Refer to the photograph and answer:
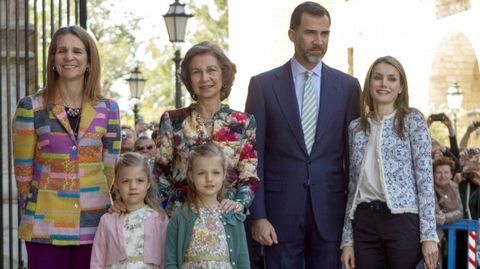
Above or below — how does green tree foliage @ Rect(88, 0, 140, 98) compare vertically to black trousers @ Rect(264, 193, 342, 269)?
above

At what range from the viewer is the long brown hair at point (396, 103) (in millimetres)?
6047

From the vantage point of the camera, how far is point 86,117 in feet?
18.5

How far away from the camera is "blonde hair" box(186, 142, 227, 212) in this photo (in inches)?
217

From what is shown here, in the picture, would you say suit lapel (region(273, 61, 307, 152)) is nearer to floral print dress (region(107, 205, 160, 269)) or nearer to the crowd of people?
the crowd of people

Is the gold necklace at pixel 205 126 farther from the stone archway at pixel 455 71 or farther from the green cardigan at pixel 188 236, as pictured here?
the stone archway at pixel 455 71

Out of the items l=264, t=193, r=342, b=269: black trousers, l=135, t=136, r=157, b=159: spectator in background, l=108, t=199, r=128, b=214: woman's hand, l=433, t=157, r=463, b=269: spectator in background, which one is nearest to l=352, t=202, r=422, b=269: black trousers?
l=264, t=193, r=342, b=269: black trousers

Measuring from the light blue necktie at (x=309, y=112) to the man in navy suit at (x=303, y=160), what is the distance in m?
0.02

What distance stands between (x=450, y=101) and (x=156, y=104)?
31.0 metres

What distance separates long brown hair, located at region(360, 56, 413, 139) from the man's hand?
2.69 ft

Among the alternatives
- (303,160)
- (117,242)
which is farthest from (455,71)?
(117,242)

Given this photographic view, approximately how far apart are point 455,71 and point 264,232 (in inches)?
1031

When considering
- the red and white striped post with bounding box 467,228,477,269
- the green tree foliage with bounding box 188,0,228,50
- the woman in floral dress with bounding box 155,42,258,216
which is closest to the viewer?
the woman in floral dress with bounding box 155,42,258,216

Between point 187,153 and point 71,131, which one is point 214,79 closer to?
point 187,153

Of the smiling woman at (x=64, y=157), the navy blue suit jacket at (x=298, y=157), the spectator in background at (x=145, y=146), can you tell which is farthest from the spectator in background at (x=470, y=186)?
the smiling woman at (x=64, y=157)
